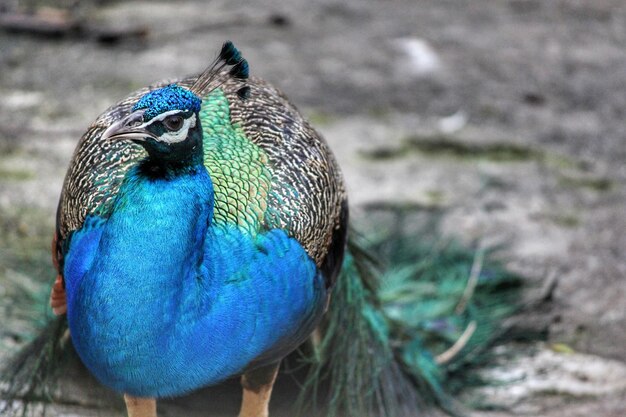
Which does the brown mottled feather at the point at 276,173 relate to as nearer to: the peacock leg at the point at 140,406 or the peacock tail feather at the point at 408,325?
the peacock tail feather at the point at 408,325

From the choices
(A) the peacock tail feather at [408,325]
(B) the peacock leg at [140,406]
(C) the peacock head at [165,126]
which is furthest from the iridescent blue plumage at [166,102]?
(A) the peacock tail feather at [408,325]

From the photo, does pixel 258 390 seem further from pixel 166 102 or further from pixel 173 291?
pixel 166 102

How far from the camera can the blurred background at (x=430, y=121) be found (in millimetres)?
2938

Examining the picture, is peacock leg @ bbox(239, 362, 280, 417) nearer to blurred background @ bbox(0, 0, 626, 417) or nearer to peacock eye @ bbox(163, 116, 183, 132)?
blurred background @ bbox(0, 0, 626, 417)

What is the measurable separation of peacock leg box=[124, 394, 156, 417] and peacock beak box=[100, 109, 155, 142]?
0.69 m

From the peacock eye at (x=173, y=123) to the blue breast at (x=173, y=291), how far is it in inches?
4.0

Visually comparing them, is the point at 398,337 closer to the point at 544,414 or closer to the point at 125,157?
the point at 544,414

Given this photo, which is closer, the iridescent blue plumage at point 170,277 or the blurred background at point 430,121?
the iridescent blue plumage at point 170,277

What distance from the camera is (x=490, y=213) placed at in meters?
3.69

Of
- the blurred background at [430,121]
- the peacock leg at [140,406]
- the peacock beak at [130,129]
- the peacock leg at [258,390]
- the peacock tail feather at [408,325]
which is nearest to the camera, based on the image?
the peacock beak at [130,129]

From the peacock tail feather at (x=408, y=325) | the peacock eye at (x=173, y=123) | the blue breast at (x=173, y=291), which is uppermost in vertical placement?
the peacock eye at (x=173, y=123)

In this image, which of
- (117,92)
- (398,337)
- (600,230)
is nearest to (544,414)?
(398,337)

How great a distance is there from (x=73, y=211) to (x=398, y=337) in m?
1.06

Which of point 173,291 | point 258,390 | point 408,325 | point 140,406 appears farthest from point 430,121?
point 173,291
